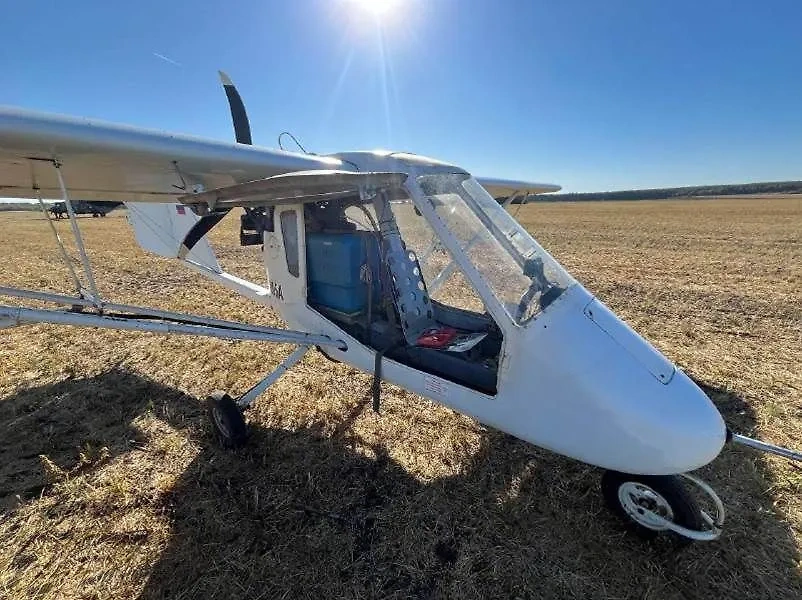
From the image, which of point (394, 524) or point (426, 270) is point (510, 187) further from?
point (394, 524)

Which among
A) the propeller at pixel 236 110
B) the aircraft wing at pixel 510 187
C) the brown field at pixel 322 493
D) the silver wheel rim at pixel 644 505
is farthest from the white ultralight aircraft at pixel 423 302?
the aircraft wing at pixel 510 187

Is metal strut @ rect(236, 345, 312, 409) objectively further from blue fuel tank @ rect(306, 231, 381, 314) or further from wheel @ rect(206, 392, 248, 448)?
blue fuel tank @ rect(306, 231, 381, 314)

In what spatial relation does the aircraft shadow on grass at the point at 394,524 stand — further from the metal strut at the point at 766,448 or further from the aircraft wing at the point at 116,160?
the aircraft wing at the point at 116,160

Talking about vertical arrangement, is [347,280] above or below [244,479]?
above

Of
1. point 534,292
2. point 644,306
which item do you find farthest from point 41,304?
point 644,306

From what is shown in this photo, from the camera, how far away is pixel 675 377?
240cm

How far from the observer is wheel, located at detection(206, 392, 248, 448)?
137 inches

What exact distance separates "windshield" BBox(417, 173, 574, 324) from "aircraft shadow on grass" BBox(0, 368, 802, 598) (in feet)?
4.81

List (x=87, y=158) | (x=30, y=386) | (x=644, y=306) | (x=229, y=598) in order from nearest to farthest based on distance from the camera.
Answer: (x=229, y=598), (x=87, y=158), (x=30, y=386), (x=644, y=306)

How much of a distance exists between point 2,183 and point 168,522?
3237mm

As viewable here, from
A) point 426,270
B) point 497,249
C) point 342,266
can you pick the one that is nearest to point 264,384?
point 342,266

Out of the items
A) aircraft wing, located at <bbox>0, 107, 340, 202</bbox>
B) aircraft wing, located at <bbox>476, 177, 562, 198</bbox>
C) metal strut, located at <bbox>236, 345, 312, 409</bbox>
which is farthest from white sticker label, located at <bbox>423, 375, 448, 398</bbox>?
aircraft wing, located at <bbox>476, 177, 562, 198</bbox>

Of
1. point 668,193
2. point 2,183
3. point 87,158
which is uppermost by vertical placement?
point 87,158

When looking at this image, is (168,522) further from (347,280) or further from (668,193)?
(668,193)
